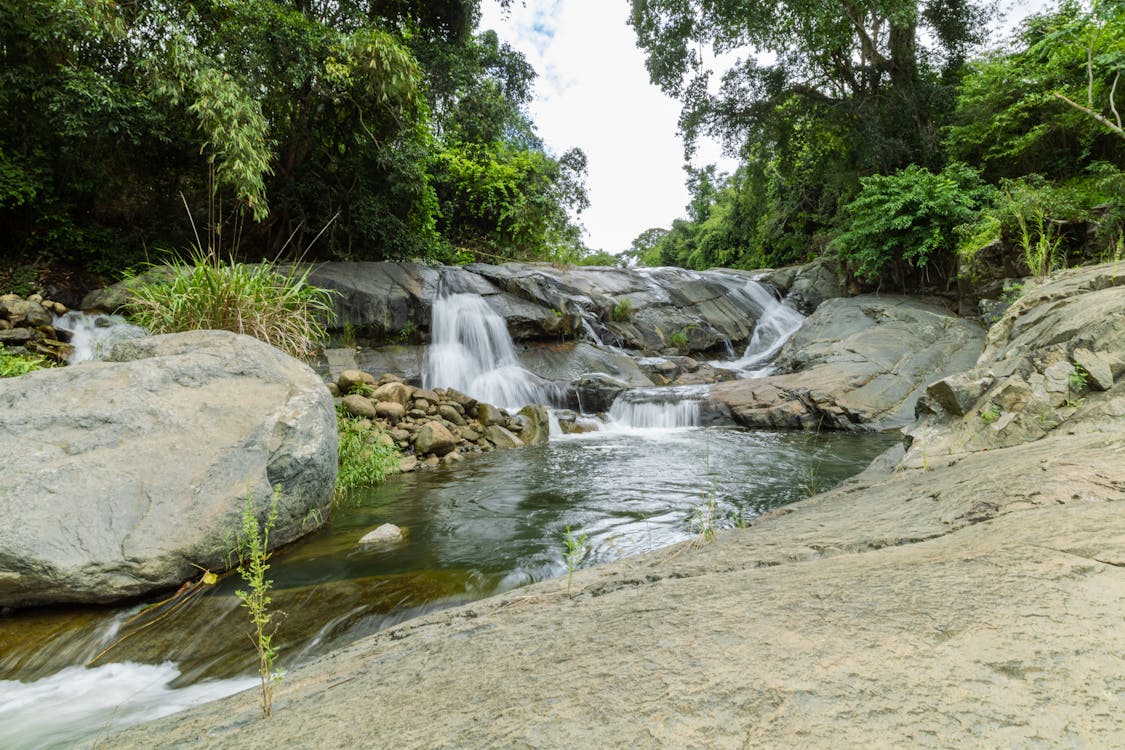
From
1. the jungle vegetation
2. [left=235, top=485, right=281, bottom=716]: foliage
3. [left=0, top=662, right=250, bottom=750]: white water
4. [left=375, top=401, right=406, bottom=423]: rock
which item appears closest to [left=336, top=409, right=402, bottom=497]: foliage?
[left=375, top=401, right=406, bottom=423]: rock

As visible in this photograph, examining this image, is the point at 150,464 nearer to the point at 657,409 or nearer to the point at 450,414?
the point at 450,414

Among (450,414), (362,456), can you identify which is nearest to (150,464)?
(362,456)

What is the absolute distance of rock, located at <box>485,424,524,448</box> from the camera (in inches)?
305

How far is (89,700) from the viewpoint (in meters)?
2.18

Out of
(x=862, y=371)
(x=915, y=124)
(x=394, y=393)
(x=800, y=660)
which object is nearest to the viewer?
(x=800, y=660)

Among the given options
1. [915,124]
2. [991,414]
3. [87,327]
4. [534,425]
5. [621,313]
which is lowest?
[534,425]

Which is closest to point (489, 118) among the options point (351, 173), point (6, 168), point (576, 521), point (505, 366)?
point (351, 173)

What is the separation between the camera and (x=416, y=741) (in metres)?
0.90

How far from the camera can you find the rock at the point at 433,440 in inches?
264

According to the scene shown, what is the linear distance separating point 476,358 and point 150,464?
8.13 metres

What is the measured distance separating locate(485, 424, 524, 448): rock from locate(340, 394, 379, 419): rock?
5.55 ft

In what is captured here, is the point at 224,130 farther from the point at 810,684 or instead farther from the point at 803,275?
the point at 803,275

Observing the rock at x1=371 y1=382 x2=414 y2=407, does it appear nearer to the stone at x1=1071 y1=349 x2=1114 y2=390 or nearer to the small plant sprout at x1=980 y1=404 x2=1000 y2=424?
the small plant sprout at x1=980 y1=404 x2=1000 y2=424

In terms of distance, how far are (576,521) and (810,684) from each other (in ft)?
11.3
